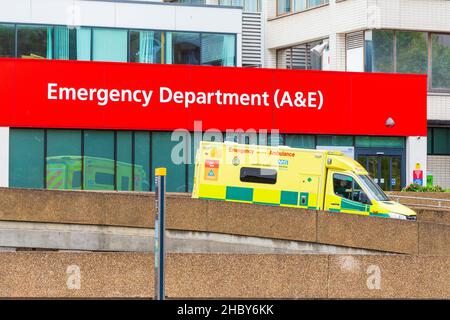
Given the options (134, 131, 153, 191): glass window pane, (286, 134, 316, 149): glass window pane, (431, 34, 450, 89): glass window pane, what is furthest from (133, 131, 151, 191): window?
(431, 34, 450, 89): glass window pane

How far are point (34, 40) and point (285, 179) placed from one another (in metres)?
16.1

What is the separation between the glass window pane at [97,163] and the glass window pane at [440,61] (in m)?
16.4

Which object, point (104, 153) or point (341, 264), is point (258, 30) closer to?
point (104, 153)

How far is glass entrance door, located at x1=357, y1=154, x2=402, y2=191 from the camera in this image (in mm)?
38719

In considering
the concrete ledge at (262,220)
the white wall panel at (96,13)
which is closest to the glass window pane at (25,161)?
the white wall panel at (96,13)

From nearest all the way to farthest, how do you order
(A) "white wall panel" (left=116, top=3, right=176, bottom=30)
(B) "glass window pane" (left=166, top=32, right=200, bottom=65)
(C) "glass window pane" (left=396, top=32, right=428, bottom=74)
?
(A) "white wall panel" (left=116, top=3, right=176, bottom=30) < (B) "glass window pane" (left=166, top=32, right=200, bottom=65) < (C) "glass window pane" (left=396, top=32, right=428, bottom=74)

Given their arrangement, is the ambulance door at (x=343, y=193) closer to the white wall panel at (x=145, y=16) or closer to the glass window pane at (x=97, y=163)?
the glass window pane at (x=97, y=163)

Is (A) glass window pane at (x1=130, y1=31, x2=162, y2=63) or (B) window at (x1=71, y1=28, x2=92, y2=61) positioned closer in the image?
(B) window at (x1=71, y1=28, x2=92, y2=61)

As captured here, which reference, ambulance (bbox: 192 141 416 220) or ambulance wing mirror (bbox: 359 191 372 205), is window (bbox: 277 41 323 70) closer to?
ambulance (bbox: 192 141 416 220)

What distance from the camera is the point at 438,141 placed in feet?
152

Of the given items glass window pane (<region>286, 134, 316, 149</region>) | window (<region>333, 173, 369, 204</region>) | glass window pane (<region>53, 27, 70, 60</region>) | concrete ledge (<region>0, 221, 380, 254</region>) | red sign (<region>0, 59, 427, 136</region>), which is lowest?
concrete ledge (<region>0, 221, 380, 254</region>)

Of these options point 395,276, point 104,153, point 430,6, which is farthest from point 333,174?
point 430,6

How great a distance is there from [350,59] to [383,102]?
6.20 metres

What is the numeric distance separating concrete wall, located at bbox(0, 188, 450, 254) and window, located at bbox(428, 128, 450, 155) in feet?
80.5
